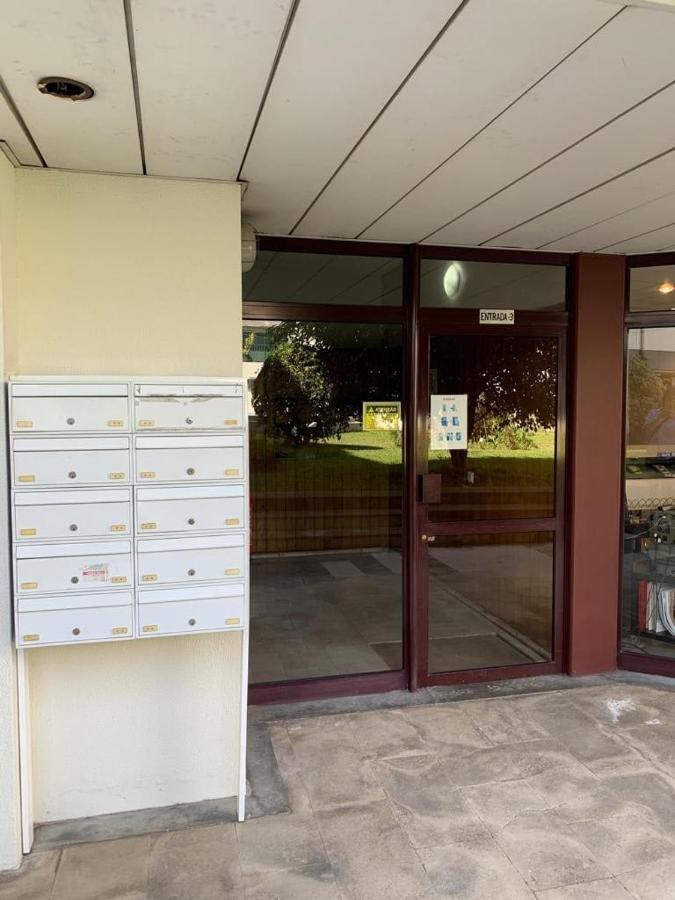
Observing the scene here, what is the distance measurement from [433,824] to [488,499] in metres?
2.00

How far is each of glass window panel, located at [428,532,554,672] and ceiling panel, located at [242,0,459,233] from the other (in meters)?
2.43

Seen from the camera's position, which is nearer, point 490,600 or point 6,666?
point 6,666

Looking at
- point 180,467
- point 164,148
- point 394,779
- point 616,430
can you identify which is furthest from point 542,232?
point 394,779

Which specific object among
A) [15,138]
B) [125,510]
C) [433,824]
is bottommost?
[433,824]

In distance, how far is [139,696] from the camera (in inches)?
113

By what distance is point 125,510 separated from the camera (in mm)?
2588

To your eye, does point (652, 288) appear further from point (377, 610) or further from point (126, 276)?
point (126, 276)

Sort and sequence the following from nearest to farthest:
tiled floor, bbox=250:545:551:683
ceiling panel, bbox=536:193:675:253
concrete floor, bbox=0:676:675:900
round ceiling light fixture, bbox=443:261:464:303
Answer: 1. concrete floor, bbox=0:676:675:900
2. ceiling panel, bbox=536:193:675:253
3. round ceiling light fixture, bbox=443:261:464:303
4. tiled floor, bbox=250:545:551:683

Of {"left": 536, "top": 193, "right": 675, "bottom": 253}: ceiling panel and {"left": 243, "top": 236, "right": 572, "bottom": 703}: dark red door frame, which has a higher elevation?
{"left": 536, "top": 193, "right": 675, "bottom": 253}: ceiling panel

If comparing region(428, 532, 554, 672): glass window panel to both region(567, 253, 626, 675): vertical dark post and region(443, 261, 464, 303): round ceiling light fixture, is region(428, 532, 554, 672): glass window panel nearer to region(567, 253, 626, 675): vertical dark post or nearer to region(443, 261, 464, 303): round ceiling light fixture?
region(567, 253, 626, 675): vertical dark post

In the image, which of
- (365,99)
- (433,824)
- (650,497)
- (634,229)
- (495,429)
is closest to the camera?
(365,99)

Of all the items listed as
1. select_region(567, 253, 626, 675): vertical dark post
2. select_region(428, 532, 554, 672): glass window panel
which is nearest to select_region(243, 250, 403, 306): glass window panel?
select_region(567, 253, 626, 675): vertical dark post

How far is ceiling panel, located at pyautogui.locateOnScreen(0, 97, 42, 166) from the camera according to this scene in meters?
2.16

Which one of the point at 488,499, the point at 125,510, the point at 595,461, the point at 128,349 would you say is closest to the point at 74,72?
the point at 128,349
